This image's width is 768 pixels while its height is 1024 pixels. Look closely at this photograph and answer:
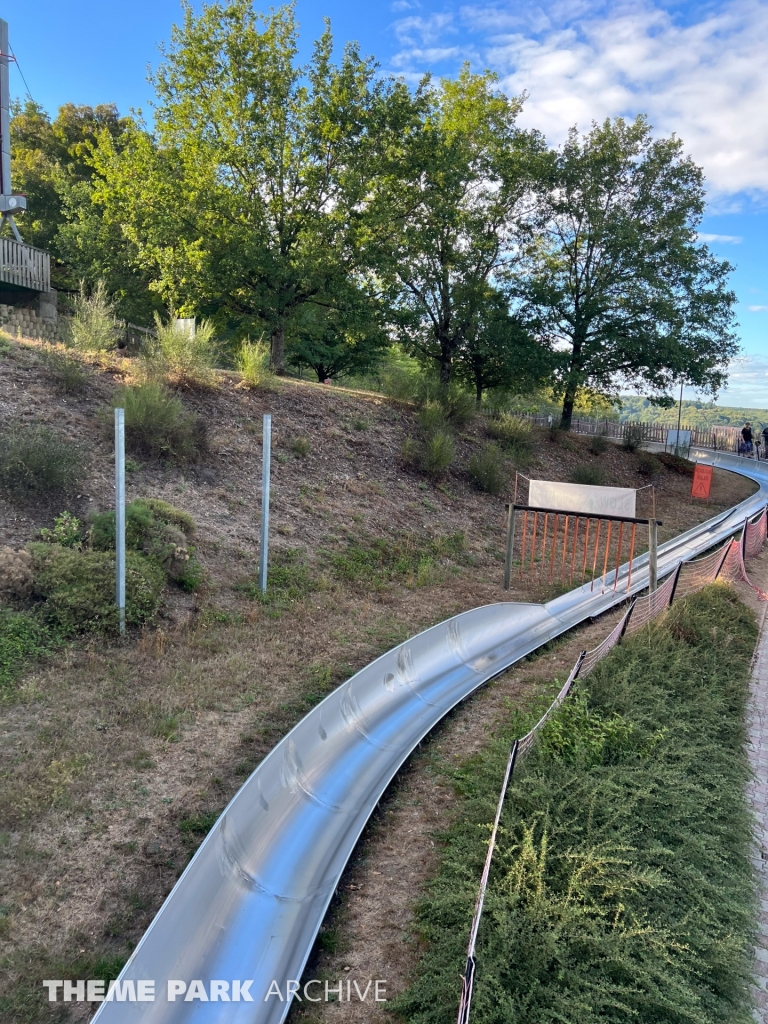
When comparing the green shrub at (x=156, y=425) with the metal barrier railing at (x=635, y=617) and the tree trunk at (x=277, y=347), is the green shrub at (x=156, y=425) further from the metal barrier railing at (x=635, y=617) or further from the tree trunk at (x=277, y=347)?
the metal barrier railing at (x=635, y=617)

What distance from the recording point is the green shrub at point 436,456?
14.0 m

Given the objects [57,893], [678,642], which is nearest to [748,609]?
[678,642]

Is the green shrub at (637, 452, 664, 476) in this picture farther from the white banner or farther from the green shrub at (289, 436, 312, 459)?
the green shrub at (289, 436, 312, 459)

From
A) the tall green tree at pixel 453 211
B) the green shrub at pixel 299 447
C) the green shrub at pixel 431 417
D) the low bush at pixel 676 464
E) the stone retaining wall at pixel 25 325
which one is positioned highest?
the tall green tree at pixel 453 211

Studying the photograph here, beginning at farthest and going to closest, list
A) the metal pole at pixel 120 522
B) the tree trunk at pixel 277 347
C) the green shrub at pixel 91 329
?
the tree trunk at pixel 277 347, the green shrub at pixel 91 329, the metal pole at pixel 120 522

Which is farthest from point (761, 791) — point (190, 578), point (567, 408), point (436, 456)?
point (567, 408)

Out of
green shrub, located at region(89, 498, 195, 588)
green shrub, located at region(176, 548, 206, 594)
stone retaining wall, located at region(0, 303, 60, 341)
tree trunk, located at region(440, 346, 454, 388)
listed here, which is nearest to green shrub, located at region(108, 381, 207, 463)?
green shrub, located at region(89, 498, 195, 588)

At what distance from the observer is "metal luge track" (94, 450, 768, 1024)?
10.4ft

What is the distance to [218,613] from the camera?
7488 millimetres

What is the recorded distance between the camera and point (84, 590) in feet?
20.9

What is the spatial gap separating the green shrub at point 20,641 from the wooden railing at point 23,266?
35.5 ft

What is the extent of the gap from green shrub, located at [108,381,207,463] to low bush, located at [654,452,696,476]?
1866cm

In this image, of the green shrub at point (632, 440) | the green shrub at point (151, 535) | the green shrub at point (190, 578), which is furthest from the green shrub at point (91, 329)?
the green shrub at point (632, 440)

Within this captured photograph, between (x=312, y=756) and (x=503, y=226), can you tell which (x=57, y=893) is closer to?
(x=312, y=756)
